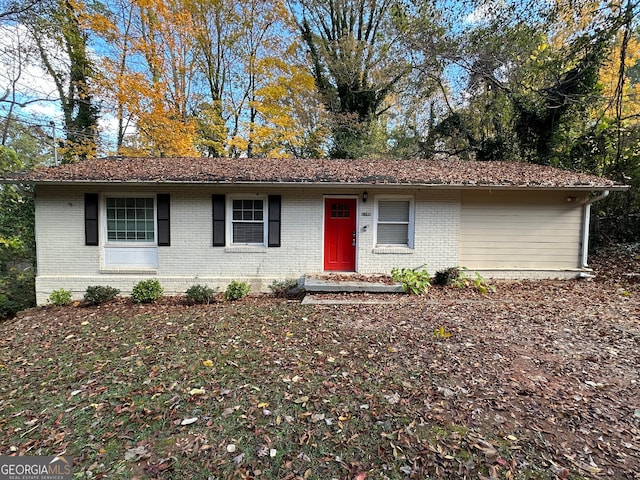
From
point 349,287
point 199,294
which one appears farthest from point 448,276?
point 199,294

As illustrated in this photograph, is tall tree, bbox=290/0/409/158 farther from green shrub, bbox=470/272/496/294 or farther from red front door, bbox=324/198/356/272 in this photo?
green shrub, bbox=470/272/496/294

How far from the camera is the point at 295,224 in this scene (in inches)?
316

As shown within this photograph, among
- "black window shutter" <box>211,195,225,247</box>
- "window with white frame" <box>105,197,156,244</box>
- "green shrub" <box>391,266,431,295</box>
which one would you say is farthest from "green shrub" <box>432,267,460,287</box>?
"window with white frame" <box>105,197,156,244</box>

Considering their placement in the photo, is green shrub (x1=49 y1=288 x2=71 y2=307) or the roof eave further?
green shrub (x1=49 y1=288 x2=71 y2=307)

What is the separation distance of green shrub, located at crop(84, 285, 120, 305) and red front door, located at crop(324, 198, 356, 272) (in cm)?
536

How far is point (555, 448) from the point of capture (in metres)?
2.38

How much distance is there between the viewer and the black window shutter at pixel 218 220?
25.9 feet

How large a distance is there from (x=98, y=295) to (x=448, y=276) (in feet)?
27.9

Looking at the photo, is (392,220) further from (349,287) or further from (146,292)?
(146,292)

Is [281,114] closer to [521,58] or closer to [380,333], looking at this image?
[521,58]

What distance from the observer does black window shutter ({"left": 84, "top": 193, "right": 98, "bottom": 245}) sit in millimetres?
7770

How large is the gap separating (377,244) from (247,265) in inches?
136

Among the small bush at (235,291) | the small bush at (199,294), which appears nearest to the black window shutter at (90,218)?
the small bush at (199,294)

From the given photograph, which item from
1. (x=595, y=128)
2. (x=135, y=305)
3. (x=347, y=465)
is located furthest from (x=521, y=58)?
(x=135, y=305)
